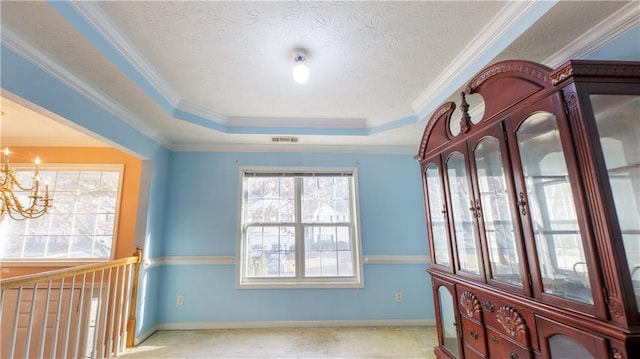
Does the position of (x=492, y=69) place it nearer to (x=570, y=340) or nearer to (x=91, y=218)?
(x=570, y=340)

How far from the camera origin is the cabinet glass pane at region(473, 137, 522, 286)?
5.37ft

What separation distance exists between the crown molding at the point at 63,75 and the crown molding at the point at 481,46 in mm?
2891

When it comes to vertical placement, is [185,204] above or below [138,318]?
above

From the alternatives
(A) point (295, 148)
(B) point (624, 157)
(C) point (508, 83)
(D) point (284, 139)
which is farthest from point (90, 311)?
(B) point (624, 157)

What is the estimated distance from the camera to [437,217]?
2430 mm

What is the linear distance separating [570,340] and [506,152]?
0.96 m

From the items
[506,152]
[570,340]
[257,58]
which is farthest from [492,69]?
[257,58]

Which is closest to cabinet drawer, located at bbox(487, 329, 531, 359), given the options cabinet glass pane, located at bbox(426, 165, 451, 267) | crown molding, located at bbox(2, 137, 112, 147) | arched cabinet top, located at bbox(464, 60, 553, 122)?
cabinet glass pane, located at bbox(426, 165, 451, 267)

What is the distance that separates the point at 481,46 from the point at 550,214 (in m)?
1.27

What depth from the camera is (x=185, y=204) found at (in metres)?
3.59

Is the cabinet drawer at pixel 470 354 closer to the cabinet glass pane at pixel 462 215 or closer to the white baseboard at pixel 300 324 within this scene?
A: the cabinet glass pane at pixel 462 215

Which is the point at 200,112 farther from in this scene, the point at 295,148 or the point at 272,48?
the point at 272,48

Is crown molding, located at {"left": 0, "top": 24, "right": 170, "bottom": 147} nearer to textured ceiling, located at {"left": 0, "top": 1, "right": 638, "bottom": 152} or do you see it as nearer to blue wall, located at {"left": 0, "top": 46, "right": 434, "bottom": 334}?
textured ceiling, located at {"left": 0, "top": 1, "right": 638, "bottom": 152}

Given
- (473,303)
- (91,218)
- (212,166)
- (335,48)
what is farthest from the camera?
(212,166)
